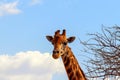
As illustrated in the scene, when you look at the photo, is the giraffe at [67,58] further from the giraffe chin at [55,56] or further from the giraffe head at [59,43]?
→ the giraffe chin at [55,56]

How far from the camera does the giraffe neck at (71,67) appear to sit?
868 centimetres

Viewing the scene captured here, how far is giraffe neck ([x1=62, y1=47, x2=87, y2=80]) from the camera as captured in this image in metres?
8.68

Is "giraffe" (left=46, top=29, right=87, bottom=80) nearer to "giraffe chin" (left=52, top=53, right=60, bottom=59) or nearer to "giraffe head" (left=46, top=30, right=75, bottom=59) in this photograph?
"giraffe head" (left=46, top=30, right=75, bottom=59)

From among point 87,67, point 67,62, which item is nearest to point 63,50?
point 67,62

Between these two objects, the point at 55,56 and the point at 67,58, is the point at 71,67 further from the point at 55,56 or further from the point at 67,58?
the point at 55,56

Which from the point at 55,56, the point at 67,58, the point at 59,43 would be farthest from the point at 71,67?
the point at 55,56

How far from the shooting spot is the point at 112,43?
1191cm

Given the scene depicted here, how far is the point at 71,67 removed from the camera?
8.73m

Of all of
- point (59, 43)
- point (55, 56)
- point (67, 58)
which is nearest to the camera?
point (55, 56)

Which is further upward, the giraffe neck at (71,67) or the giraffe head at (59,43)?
the giraffe head at (59,43)

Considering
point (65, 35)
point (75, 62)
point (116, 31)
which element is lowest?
point (75, 62)

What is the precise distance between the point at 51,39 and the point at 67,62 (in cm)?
74

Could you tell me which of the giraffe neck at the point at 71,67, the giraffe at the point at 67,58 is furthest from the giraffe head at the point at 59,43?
the giraffe neck at the point at 71,67

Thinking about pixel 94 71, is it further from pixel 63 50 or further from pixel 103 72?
pixel 63 50
